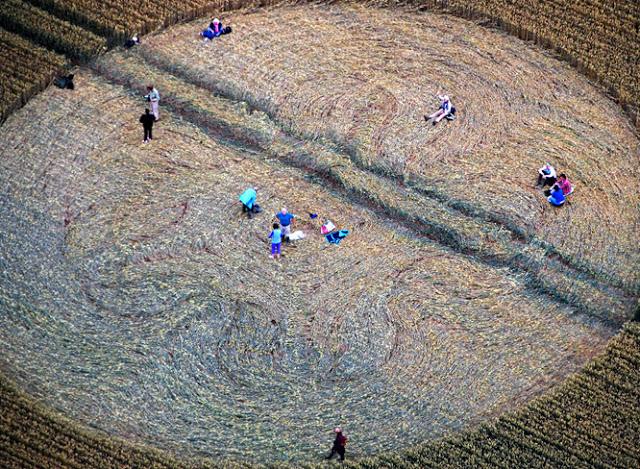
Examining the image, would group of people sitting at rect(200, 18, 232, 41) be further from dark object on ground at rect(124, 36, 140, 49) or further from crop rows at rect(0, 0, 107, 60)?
crop rows at rect(0, 0, 107, 60)

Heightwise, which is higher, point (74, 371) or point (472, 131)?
point (472, 131)

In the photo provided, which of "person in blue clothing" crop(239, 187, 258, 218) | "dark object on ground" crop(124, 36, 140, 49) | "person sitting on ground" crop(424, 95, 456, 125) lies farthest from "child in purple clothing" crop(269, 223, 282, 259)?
"dark object on ground" crop(124, 36, 140, 49)

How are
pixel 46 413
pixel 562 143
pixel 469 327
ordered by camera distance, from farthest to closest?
pixel 562 143
pixel 469 327
pixel 46 413

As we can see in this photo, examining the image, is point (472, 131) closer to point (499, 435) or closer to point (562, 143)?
point (562, 143)

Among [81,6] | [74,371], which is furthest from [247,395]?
[81,6]

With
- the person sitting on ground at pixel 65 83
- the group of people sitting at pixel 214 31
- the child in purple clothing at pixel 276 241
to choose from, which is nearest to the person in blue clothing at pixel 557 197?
the child in purple clothing at pixel 276 241

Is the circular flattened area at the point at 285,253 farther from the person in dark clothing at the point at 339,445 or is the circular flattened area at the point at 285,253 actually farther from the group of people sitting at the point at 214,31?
the person in dark clothing at the point at 339,445
